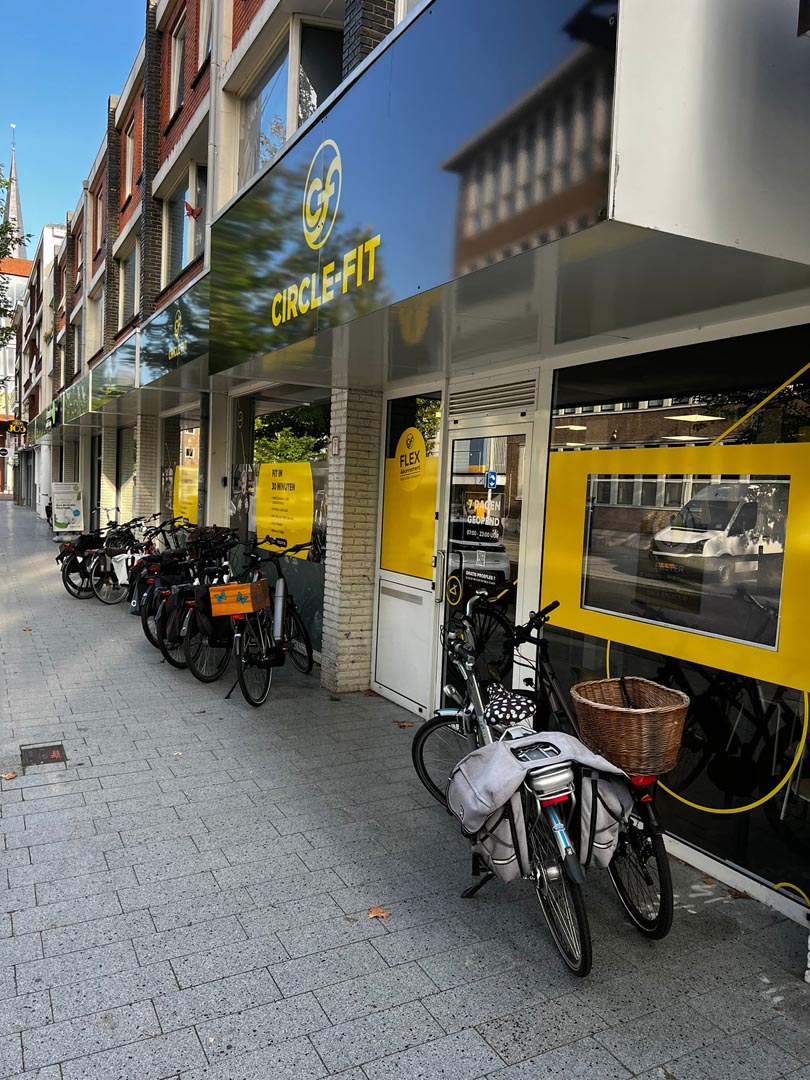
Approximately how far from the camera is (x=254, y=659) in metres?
6.40

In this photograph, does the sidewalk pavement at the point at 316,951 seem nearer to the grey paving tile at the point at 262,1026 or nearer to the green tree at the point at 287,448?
the grey paving tile at the point at 262,1026

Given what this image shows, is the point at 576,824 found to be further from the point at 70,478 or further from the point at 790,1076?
the point at 70,478

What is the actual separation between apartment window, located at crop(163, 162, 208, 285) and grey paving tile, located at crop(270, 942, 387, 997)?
9622mm

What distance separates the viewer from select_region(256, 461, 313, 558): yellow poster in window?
314 inches

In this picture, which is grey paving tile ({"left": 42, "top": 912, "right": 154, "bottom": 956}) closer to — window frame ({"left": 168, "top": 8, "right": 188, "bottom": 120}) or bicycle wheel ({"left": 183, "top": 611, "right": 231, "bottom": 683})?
bicycle wheel ({"left": 183, "top": 611, "right": 231, "bottom": 683})

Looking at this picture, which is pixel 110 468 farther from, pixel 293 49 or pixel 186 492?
pixel 293 49

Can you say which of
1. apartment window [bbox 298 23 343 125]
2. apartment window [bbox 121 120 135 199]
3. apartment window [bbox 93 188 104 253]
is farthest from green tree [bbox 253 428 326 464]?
apartment window [bbox 93 188 104 253]

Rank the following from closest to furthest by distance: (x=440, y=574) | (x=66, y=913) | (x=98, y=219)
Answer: (x=66, y=913)
(x=440, y=574)
(x=98, y=219)

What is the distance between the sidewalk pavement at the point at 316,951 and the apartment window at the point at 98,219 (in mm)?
17753

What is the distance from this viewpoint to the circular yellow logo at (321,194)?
13.9 feet

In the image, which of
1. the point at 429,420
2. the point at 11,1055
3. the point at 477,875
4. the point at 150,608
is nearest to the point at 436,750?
the point at 477,875

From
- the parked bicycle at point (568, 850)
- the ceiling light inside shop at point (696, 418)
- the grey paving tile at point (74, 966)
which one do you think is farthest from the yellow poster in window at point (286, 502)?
the grey paving tile at point (74, 966)

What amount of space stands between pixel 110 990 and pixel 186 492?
10.7 metres

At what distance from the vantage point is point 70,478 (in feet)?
89.4
